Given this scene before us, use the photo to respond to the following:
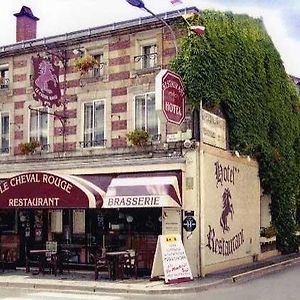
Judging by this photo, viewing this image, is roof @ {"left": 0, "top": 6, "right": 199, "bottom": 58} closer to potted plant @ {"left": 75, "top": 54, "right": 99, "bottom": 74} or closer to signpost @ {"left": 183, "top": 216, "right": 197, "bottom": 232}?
potted plant @ {"left": 75, "top": 54, "right": 99, "bottom": 74}

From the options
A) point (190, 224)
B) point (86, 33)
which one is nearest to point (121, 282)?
point (190, 224)

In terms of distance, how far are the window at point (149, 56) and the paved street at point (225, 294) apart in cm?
777

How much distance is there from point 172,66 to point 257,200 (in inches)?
284

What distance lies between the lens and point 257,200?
23672 mm

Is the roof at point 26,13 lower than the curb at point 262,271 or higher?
higher

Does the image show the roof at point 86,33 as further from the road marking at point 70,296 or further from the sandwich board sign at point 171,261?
the road marking at point 70,296

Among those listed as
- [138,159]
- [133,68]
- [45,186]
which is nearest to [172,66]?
[133,68]

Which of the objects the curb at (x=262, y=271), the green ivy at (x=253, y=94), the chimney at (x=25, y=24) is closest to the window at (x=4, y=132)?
the chimney at (x=25, y=24)

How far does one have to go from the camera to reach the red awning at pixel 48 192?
1850cm

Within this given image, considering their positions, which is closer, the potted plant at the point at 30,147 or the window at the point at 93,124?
the window at the point at 93,124

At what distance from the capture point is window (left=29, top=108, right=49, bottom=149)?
2205 cm

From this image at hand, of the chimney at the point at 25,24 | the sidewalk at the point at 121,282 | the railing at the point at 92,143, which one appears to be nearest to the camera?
the sidewalk at the point at 121,282

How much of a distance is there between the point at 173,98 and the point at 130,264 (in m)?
5.20

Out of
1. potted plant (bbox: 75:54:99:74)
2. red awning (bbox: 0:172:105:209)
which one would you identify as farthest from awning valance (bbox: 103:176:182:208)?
potted plant (bbox: 75:54:99:74)
